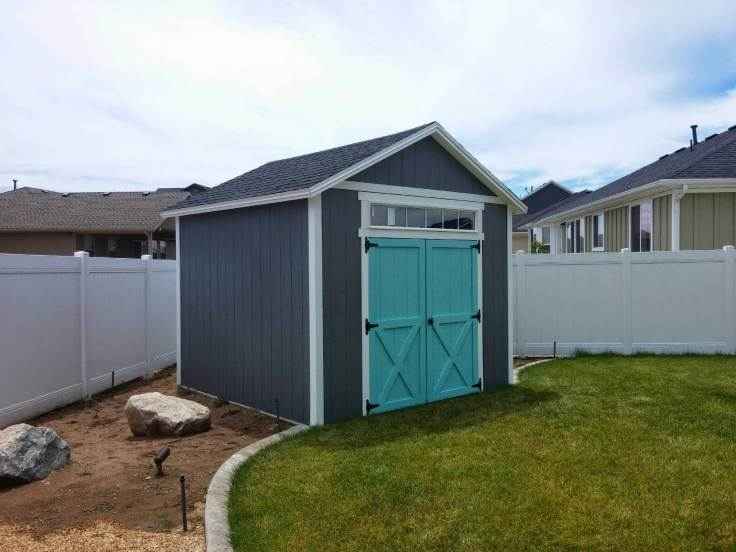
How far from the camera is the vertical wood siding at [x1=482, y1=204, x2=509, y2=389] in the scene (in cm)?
847

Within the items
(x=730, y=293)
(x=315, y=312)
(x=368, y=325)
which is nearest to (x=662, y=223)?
(x=730, y=293)

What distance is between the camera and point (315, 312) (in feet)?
21.5

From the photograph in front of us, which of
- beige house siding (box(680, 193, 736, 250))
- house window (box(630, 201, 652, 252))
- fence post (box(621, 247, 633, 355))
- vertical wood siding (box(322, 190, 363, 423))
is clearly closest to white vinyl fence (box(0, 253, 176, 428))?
vertical wood siding (box(322, 190, 363, 423))

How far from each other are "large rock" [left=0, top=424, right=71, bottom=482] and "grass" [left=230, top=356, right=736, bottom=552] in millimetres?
1725

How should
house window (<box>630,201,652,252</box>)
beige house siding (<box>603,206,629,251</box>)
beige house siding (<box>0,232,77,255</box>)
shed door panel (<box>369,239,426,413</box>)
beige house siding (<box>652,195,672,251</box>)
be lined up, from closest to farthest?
shed door panel (<box>369,239,426,413</box>), beige house siding (<box>652,195,672,251</box>), house window (<box>630,201,652,252</box>), beige house siding (<box>603,206,629,251</box>), beige house siding (<box>0,232,77,255</box>)

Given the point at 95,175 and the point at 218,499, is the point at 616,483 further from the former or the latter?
the point at 95,175

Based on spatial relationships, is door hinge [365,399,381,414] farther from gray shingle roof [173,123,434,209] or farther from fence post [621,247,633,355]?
fence post [621,247,633,355]

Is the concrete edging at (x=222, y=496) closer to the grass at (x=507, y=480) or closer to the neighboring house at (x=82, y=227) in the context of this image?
the grass at (x=507, y=480)

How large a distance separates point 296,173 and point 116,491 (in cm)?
435

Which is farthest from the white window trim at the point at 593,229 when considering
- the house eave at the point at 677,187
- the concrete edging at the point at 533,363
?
the concrete edging at the point at 533,363

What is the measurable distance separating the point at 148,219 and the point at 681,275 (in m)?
19.5

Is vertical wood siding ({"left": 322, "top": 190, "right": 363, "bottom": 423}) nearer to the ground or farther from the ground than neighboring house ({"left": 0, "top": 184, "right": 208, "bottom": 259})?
nearer to the ground

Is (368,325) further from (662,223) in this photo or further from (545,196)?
(545,196)

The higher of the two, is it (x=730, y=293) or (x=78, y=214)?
(x=78, y=214)
